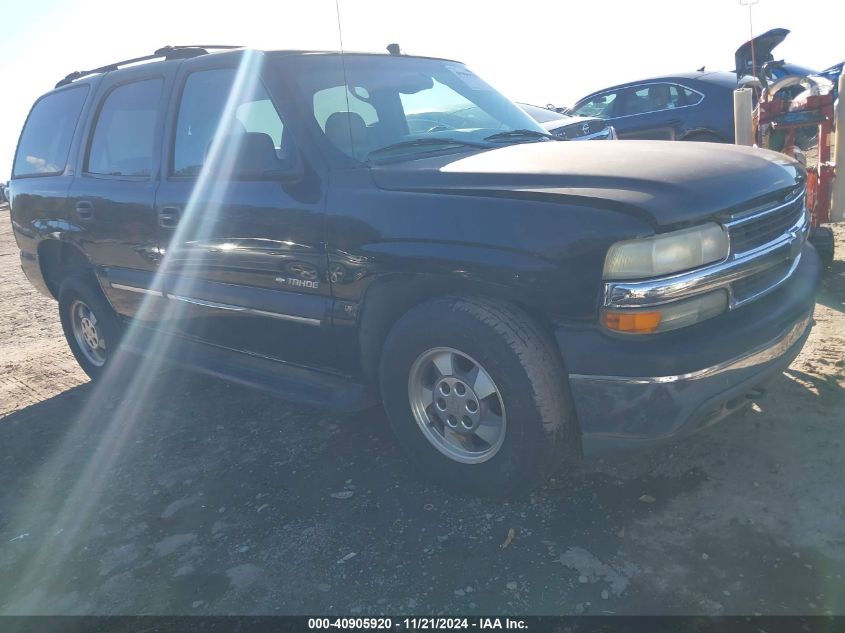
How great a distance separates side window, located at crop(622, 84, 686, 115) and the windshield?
6495 millimetres

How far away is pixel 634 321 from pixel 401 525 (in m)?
1.30

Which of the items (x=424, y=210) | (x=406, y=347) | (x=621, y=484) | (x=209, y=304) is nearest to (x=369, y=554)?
(x=406, y=347)

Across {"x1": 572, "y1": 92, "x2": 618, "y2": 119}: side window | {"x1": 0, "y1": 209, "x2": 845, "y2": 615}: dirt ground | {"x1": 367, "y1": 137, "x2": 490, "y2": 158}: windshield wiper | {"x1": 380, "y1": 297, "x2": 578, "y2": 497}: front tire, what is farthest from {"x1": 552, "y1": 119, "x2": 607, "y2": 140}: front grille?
{"x1": 380, "y1": 297, "x2": 578, "y2": 497}: front tire

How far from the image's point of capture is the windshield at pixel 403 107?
328 centimetres

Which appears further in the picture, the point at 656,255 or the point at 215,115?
the point at 215,115

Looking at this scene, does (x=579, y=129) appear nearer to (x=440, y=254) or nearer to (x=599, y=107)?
(x=599, y=107)

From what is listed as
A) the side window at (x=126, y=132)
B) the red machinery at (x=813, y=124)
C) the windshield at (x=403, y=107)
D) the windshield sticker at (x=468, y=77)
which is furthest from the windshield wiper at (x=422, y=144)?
the red machinery at (x=813, y=124)

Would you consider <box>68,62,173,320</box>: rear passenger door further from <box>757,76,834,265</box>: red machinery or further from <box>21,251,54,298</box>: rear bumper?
<box>757,76,834,265</box>: red machinery

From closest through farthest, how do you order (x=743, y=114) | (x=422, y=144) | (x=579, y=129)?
(x=422, y=144) → (x=743, y=114) → (x=579, y=129)

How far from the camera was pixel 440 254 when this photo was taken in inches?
104

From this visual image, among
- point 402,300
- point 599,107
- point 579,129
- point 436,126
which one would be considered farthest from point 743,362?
point 599,107

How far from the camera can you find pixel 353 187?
2984 millimetres

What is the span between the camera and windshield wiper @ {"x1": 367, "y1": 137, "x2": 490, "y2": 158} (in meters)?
3.25

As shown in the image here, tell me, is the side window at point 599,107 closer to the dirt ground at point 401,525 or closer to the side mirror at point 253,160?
the dirt ground at point 401,525
